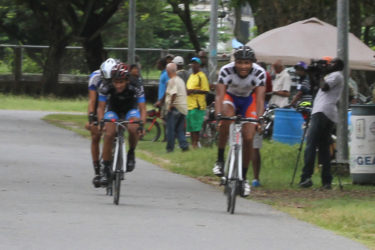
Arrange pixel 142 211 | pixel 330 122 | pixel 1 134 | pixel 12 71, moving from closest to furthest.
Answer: pixel 142 211 < pixel 330 122 < pixel 1 134 < pixel 12 71

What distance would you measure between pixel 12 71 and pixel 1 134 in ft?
67.5

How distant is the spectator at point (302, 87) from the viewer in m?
17.8

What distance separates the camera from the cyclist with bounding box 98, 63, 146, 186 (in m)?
12.1

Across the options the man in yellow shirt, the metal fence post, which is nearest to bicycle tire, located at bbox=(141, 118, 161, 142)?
the man in yellow shirt

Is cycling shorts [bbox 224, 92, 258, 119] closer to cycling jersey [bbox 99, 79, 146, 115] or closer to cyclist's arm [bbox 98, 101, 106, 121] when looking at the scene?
cycling jersey [bbox 99, 79, 146, 115]

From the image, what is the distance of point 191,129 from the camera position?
20312 mm

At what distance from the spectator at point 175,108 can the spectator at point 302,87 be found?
2.22 metres

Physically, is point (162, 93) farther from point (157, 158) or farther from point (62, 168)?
point (62, 168)

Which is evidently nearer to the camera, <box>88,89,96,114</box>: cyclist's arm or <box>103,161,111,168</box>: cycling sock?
<box>103,161,111,168</box>: cycling sock

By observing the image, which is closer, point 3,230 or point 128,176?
point 3,230

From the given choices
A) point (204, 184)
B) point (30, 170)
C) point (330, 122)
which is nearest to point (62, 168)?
point (30, 170)

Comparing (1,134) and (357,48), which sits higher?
(357,48)

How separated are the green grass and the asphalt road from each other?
64.8 ft

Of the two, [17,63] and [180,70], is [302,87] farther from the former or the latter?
[17,63]
